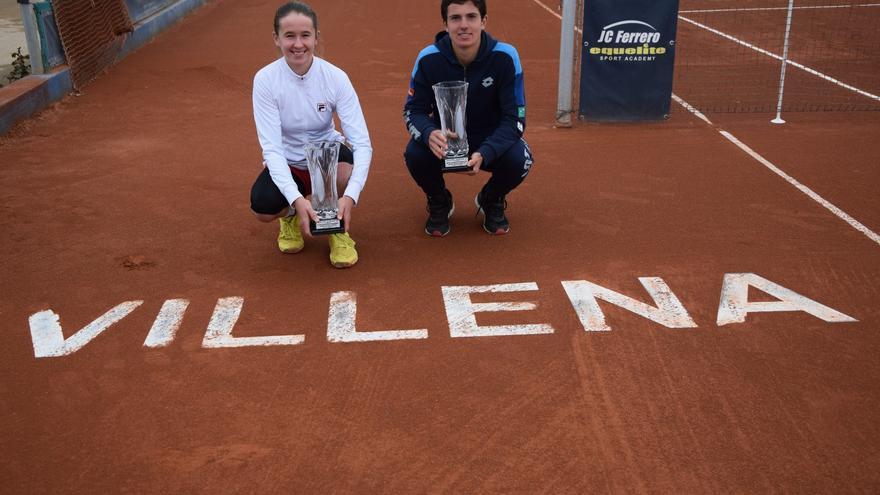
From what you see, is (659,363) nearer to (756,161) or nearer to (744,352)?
(744,352)

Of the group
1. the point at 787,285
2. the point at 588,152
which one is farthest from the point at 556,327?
the point at 588,152

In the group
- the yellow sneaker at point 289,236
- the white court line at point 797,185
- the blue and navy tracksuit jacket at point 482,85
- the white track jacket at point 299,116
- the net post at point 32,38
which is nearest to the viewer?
the white track jacket at point 299,116

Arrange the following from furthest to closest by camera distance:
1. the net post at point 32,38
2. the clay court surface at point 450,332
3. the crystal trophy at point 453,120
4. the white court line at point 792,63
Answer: the white court line at point 792,63, the net post at point 32,38, the crystal trophy at point 453,120, the clay court surface at point 450,332

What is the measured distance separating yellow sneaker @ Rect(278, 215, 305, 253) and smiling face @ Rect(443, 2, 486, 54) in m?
1.63

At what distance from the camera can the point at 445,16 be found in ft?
19.2

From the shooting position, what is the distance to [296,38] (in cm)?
543

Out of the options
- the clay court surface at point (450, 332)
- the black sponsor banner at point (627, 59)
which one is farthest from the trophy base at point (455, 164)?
the black sponsor banner at point (627, 59)

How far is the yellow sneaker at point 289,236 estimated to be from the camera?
6098mm

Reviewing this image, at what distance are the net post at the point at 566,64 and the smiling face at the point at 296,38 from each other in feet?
13.0

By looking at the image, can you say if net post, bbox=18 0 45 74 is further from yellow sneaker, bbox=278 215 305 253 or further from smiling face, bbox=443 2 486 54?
smiling face, bbox=443 2 486 54

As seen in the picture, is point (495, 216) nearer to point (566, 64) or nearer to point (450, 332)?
point (450, 332)

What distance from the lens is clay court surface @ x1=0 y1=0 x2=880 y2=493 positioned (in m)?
3.76

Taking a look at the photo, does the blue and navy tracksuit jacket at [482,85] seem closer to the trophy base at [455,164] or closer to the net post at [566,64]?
the trophy base at [455,164]

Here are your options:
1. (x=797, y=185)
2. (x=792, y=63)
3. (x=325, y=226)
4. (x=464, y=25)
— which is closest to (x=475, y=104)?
(x=464, y=25)
